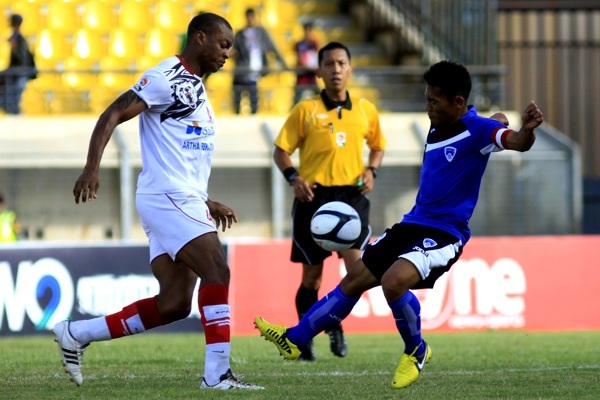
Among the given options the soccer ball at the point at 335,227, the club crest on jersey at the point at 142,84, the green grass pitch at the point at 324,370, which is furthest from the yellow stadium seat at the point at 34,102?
the club crest on jersey at the point at 142,84

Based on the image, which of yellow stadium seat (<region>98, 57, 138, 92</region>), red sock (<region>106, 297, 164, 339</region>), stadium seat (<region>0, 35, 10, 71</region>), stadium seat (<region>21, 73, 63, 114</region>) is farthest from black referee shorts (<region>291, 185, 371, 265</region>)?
stadium seat (<region>0, 35, 10, 71</region>)

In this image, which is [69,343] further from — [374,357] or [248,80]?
[248,80]

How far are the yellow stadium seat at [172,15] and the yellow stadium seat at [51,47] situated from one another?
1.52 m

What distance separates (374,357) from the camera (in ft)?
33.3

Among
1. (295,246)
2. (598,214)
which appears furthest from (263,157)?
(295,246)

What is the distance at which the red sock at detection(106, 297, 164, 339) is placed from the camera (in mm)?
7426

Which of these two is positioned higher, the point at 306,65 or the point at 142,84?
the point at 306,65

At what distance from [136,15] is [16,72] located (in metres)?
3.66

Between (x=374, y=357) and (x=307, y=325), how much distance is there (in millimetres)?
2599

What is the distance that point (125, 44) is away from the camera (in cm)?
2039

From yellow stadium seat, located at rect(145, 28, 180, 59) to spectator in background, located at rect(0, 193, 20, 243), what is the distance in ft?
14.6

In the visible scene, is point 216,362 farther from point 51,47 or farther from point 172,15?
point 172,15

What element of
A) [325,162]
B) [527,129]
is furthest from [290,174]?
[527,129]

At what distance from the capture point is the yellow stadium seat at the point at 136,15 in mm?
20600
